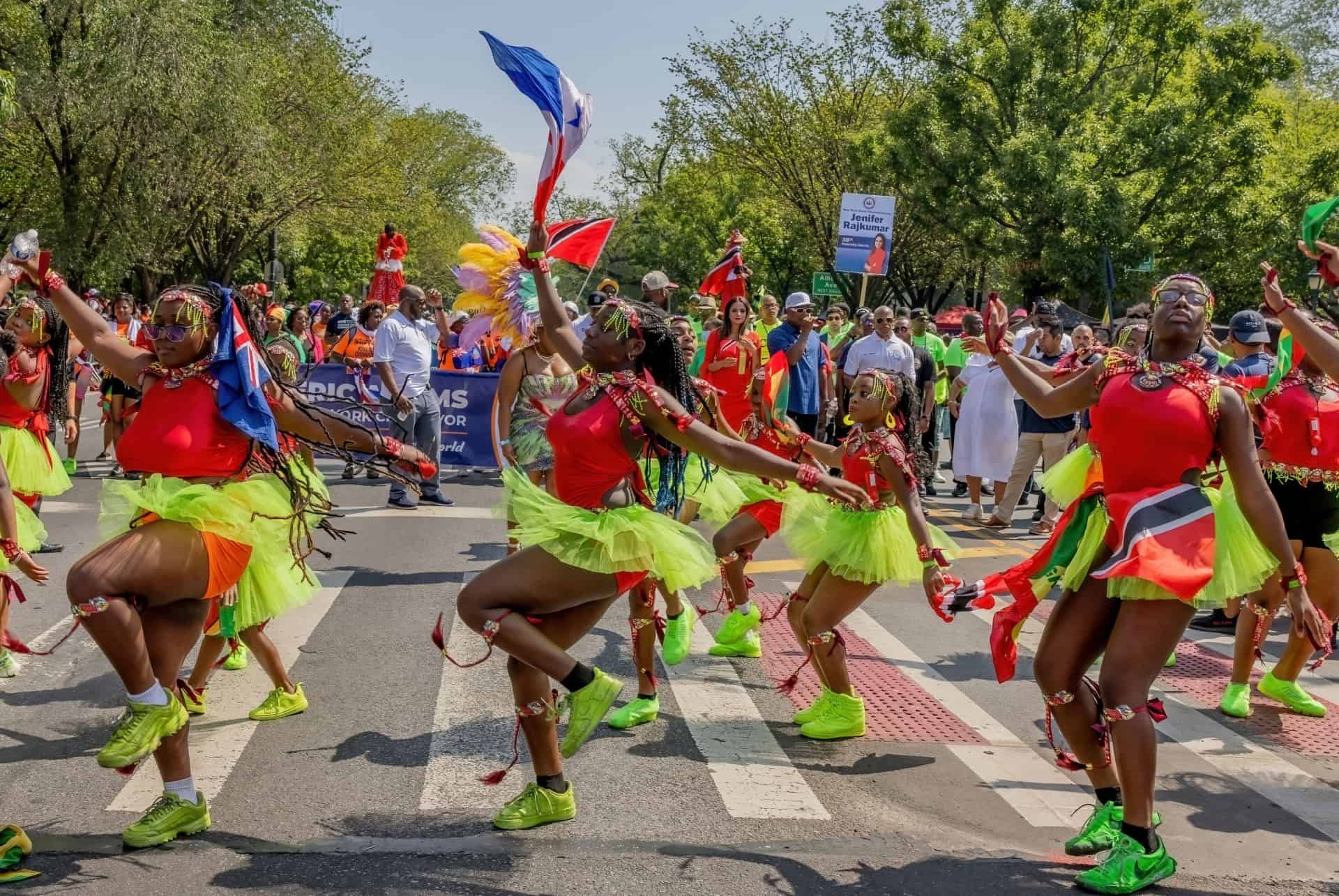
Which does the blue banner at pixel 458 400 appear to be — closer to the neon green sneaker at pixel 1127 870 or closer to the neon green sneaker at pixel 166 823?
the neon green sneaker at pixel 166 823

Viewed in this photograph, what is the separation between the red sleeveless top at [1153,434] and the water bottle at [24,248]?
429 centimetres

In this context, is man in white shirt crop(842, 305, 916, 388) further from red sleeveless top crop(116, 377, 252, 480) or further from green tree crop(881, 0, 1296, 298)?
green tree crop(881, 0, 1296, 298)

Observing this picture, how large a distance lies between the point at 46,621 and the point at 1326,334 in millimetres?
7404

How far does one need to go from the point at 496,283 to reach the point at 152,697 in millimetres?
3852

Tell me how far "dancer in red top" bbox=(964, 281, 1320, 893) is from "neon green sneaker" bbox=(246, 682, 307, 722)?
11.8 feet

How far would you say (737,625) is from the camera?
7.70 meters

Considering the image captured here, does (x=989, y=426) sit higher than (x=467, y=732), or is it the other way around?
(x=989, y=426)

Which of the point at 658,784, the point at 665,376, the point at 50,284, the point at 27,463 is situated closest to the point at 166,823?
the point at 658,784

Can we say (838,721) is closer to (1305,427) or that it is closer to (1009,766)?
(1009,766)

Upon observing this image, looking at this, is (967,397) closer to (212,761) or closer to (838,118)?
(212,761)

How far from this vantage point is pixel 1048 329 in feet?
40.4

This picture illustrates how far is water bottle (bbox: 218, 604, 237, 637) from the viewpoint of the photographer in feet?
17.5

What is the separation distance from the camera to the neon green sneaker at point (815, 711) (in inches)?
245

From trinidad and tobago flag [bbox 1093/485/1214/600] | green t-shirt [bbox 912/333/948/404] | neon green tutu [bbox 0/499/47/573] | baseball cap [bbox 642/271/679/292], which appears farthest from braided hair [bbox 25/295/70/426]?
green t-shirt [bbox 912/333/948/404]
